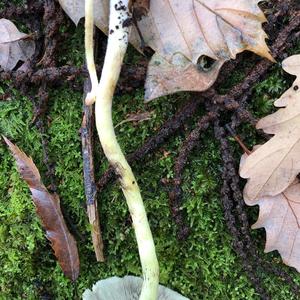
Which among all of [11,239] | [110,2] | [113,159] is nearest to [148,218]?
[113,159]

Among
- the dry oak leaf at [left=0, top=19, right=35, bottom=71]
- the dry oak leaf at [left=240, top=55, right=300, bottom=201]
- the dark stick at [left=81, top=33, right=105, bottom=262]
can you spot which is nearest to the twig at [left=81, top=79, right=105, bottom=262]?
the dark stick at [left=81, top=33, right=105, bottom=262]

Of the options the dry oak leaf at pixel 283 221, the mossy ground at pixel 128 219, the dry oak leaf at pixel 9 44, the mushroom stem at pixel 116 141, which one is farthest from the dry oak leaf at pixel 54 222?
the dry oak leaf at pixel 283 221

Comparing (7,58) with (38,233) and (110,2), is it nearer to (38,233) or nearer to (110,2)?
(110,2)

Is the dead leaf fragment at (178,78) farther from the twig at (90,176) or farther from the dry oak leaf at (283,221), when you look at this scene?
the dry oak leaf at (283,221)

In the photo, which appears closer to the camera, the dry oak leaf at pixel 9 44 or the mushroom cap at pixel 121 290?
the mushroom cap at pixel 121 290

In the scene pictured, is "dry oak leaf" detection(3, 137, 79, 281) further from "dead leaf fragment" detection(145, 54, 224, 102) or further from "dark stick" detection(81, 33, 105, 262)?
"dead leaf fragment" detection(145, 54, 224, 102)

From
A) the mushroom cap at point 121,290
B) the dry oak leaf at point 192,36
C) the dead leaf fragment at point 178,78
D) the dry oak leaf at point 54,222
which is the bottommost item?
the mushroom cap at point 121,290
